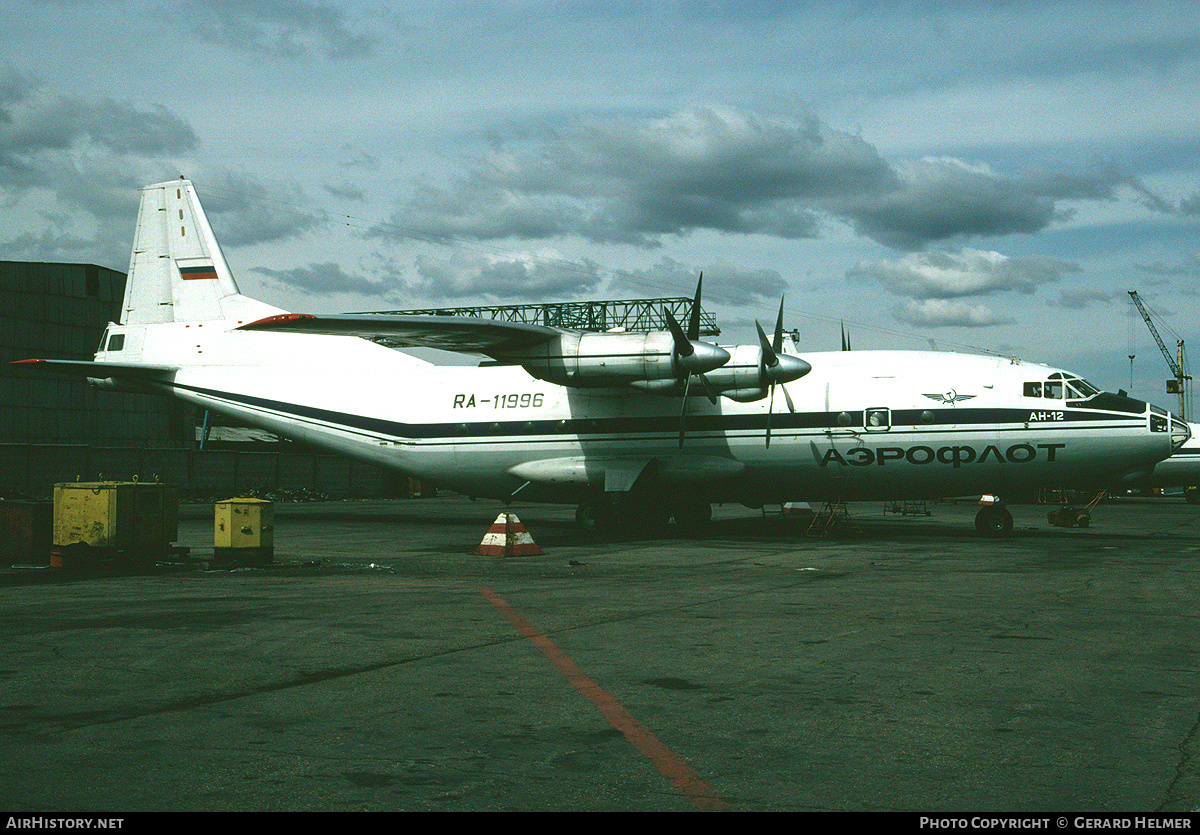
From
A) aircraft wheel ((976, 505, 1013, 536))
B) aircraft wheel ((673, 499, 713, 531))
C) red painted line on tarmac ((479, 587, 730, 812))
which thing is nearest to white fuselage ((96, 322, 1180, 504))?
aircraft wheel ((673, 499, 713, 531))

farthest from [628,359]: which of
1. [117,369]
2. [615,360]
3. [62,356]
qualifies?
[62,356]

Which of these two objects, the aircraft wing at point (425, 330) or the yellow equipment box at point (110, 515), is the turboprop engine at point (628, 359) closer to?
the aircraft wing at point (425, 330)

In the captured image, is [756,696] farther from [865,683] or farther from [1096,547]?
[1096,547]

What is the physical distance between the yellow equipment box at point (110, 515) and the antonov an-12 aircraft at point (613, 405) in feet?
16.9

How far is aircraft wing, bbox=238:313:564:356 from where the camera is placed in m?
20.5

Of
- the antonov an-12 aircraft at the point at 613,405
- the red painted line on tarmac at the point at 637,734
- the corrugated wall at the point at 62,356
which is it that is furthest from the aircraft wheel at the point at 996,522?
the corrugated wall at the point at 62,356

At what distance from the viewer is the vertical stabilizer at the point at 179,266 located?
27734 millimetres

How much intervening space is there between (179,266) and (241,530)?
14587mm

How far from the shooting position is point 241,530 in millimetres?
16688

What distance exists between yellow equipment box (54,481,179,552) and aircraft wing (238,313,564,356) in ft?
16.3

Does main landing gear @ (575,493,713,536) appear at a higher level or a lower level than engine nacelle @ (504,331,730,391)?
lower

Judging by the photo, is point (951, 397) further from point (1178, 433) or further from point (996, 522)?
point (1178, 433)

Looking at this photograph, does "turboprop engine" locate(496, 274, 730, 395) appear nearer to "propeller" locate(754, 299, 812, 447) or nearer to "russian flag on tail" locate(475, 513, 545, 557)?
"propeller" locate(754, 299, 812, 447)

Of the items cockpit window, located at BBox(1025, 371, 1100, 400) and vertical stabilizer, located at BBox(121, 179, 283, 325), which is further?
vertical stabilizer, located at BBox(121, 179, 283, 325)
